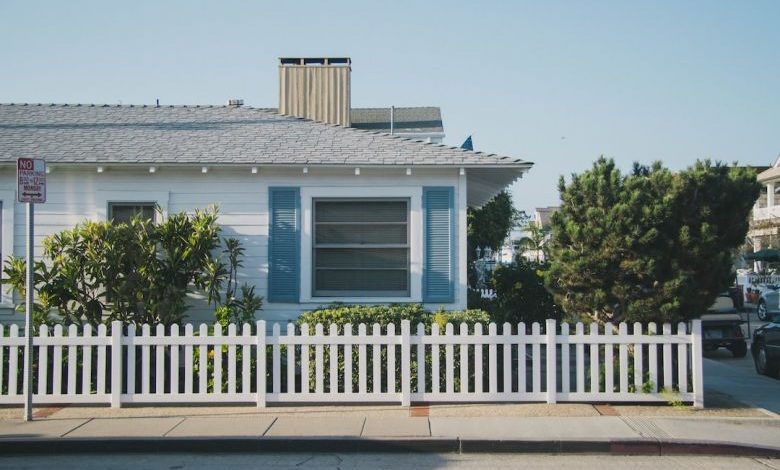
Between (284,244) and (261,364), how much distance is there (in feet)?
8.50

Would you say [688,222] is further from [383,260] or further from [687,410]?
[383,260]

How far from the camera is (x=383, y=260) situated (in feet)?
38.2

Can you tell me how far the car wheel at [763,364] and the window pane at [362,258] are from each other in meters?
7.03

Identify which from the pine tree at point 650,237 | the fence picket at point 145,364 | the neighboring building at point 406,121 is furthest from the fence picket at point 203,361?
the neighboring building at point 406,121

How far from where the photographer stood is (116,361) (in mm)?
9250

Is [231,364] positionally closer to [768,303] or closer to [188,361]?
[188,361]

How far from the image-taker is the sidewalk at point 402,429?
7695 mm

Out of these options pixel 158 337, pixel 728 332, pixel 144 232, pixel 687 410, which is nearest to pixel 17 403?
pixel 158 337

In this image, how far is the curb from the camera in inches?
301

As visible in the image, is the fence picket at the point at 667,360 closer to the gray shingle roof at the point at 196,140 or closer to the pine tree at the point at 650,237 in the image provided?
the pine tree at the point at 650,237

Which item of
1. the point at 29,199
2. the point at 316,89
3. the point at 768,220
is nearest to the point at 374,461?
the point at 29,199

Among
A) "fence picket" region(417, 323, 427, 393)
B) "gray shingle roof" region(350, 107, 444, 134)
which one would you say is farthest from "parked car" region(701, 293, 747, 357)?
"gray shingle roof" region(350, 107, 444, 134)

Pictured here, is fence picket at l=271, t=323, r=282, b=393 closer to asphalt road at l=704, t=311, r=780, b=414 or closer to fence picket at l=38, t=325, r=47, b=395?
fence picket at l=38, t=325, r=47, b=395

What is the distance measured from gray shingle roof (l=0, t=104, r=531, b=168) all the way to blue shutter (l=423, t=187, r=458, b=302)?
59 cm
